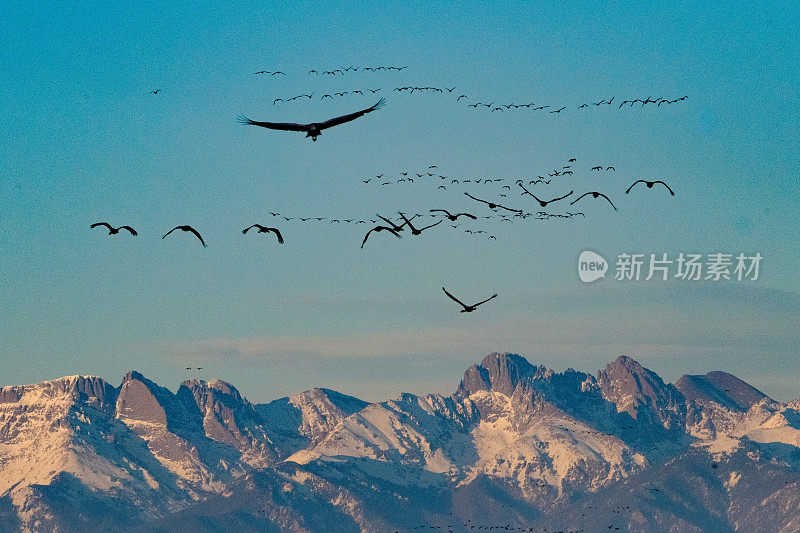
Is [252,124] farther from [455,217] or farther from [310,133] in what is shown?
[455,217]

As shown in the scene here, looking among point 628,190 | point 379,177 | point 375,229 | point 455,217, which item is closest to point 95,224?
point 375,229

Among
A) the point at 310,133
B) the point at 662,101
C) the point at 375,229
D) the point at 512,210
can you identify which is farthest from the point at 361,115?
the point at 662,101

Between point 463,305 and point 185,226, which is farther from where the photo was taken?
point 463,305

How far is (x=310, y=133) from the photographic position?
75.5 meters

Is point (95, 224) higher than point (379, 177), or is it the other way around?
point (379, 177)

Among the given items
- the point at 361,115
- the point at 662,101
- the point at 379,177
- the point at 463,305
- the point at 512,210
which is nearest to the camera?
the point at 361,115

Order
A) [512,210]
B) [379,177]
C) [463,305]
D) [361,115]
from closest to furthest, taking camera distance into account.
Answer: [361,115]
[463,305]
[512,210]
[379,177]

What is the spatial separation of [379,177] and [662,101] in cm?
2634

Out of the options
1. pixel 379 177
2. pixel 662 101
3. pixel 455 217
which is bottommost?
pixel 455 217

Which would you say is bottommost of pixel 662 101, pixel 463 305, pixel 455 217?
pixel 463 305

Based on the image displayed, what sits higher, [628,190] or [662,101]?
[662,101]

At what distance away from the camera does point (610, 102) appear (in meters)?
105

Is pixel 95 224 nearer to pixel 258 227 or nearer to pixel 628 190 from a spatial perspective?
pixel 258 227

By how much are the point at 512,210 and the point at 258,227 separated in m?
19.0
